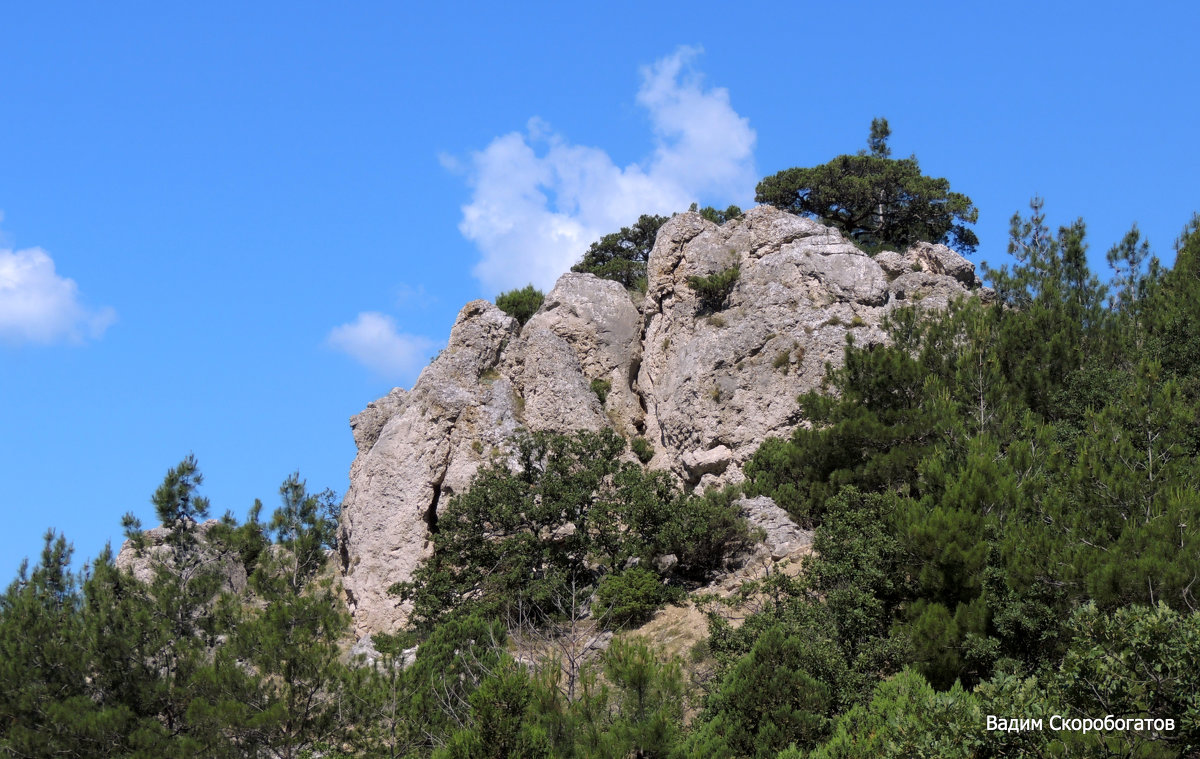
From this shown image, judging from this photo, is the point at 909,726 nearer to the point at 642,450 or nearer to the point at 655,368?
the point at 642,450

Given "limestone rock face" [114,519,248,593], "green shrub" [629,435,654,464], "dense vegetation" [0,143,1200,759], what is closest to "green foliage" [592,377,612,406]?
"green shrub" [629,435,654,464]

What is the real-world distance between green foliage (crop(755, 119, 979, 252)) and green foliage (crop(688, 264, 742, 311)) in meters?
11.4

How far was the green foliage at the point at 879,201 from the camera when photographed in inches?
1849

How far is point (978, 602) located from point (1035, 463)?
3869mm

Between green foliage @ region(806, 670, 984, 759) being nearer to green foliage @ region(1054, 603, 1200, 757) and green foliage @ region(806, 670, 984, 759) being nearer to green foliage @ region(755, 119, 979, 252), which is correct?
green foliage @ region(1054, 603, 1200, 757)

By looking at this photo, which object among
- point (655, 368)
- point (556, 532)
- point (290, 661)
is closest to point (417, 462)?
point (556, 532)

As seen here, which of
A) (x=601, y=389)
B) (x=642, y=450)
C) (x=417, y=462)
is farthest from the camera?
(x=601, y=389)

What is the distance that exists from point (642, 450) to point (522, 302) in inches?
437

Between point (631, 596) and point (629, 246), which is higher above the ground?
point (629, 246)

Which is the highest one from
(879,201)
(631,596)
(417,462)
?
(879,201)

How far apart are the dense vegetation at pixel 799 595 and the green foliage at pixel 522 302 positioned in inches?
513

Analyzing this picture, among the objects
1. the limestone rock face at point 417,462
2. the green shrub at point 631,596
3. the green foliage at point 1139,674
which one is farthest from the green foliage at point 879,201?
the green foliage at point 1139,674

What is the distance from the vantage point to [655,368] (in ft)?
125

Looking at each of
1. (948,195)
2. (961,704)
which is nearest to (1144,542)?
(961,704)
